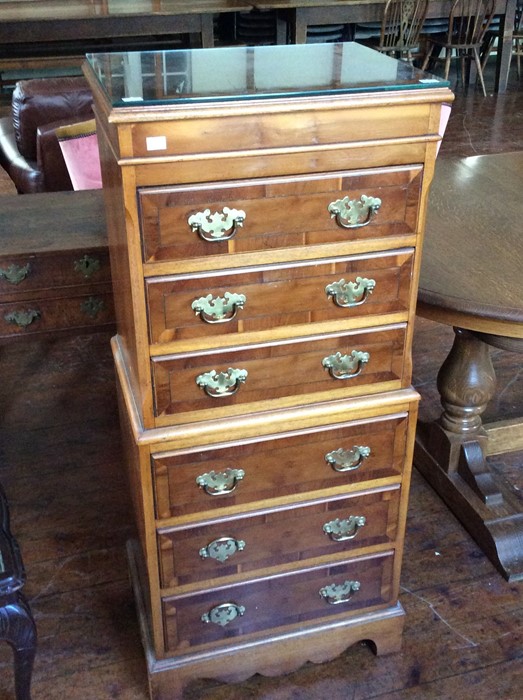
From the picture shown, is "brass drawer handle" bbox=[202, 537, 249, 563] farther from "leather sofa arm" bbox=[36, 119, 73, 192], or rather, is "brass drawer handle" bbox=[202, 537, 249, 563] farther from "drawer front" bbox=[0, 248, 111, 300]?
"leather sofa arm" bbox=[36, 119, 73, 192]

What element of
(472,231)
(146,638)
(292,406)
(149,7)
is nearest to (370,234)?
(292,406)

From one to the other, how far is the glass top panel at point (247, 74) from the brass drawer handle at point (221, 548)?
847 mm

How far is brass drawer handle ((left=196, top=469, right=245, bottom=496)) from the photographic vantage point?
4.77 ft

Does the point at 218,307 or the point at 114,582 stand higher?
the point at 218,307

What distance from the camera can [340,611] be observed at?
1706 mm

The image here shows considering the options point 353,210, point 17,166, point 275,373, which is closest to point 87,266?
point 275,373

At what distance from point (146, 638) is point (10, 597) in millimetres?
390

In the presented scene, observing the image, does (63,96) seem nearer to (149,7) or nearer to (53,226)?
(53,226)

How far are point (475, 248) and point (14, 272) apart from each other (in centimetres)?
125

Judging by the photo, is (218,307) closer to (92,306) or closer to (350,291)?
(350,291)

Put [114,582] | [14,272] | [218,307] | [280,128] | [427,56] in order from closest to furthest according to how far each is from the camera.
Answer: [280,128], [218,307], [114,582], [14,272], [427,56]

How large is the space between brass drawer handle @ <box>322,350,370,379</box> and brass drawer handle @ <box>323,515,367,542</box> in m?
0.34

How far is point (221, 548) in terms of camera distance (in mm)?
1528

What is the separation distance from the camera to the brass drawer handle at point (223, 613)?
5.23 ft
